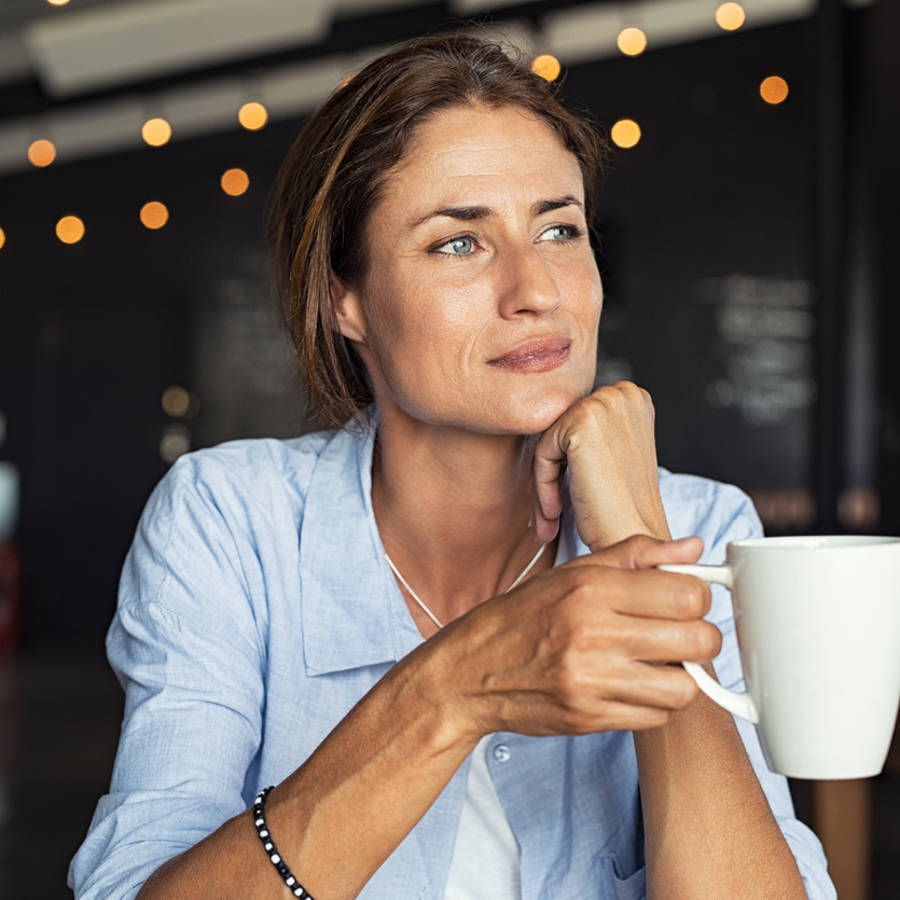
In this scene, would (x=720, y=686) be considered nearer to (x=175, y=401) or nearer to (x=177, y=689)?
(x=177, y=689)

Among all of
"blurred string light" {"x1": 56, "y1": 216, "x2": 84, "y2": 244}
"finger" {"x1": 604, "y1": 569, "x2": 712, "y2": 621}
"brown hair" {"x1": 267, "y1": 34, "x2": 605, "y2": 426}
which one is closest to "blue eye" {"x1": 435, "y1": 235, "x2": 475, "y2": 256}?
"brown hair" {"x1": 267, "y1": 34, "x2": 605, "y2": 426}

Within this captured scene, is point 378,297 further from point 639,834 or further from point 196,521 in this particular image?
point 639,834

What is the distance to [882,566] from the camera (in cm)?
70

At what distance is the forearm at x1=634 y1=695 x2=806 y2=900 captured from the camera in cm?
107

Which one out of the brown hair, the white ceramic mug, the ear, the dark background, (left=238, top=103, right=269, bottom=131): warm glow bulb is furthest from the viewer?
(left=238, top=103, right=269, bottom=131): warm glow bulb

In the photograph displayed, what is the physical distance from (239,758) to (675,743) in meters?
0.42

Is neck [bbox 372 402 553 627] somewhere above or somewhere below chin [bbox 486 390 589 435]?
below

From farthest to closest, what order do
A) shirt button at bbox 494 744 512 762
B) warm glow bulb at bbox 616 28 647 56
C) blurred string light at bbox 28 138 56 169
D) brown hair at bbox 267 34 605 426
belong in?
blurred string light at bbox 28 138 56 169
warm glow bulb at bbox 616 28 647 56
brown hair at bbox 267 34 605 426
shirt button at bbox 494 744 512 762

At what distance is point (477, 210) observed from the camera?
1332 mm

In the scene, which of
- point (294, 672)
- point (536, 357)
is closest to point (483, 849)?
point (294, 672)

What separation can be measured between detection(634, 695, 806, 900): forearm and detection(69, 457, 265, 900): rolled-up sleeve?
0.40m

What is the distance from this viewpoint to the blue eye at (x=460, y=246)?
1351mm

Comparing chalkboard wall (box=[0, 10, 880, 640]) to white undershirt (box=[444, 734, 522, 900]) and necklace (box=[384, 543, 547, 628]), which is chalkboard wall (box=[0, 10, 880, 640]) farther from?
white undershirt (box=[444, 734, 522, 900])

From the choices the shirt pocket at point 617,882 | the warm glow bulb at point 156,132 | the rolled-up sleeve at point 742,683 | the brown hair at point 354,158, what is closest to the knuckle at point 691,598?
the rolled-up sleeve at point 742,683
